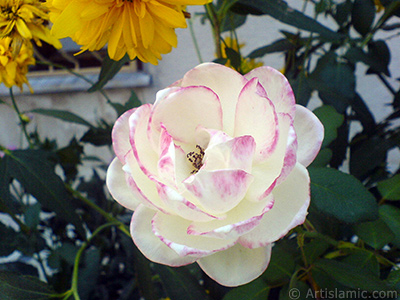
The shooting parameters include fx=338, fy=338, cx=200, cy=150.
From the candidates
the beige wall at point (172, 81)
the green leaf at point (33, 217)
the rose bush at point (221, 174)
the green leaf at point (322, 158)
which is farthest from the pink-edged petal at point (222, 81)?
the beige wall at point (172, 81)

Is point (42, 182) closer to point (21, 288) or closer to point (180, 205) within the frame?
point (21, 288)

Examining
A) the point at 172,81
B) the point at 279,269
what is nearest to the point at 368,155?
the point at 279,269

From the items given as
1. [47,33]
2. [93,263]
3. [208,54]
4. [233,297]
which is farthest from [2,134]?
[233,297]

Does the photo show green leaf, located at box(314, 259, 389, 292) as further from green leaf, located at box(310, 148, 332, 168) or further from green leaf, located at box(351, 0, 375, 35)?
green leaf, located at box(351, 0, 375, 35)

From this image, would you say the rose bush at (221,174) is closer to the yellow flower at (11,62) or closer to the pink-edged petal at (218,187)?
the pink-edged petal at (218,187)

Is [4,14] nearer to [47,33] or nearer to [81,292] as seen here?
[47,33]

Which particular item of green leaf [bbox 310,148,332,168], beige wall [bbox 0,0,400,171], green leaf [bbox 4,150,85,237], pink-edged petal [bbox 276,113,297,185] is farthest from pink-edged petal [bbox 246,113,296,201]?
beige wall [bbox 0,0,400,171]
